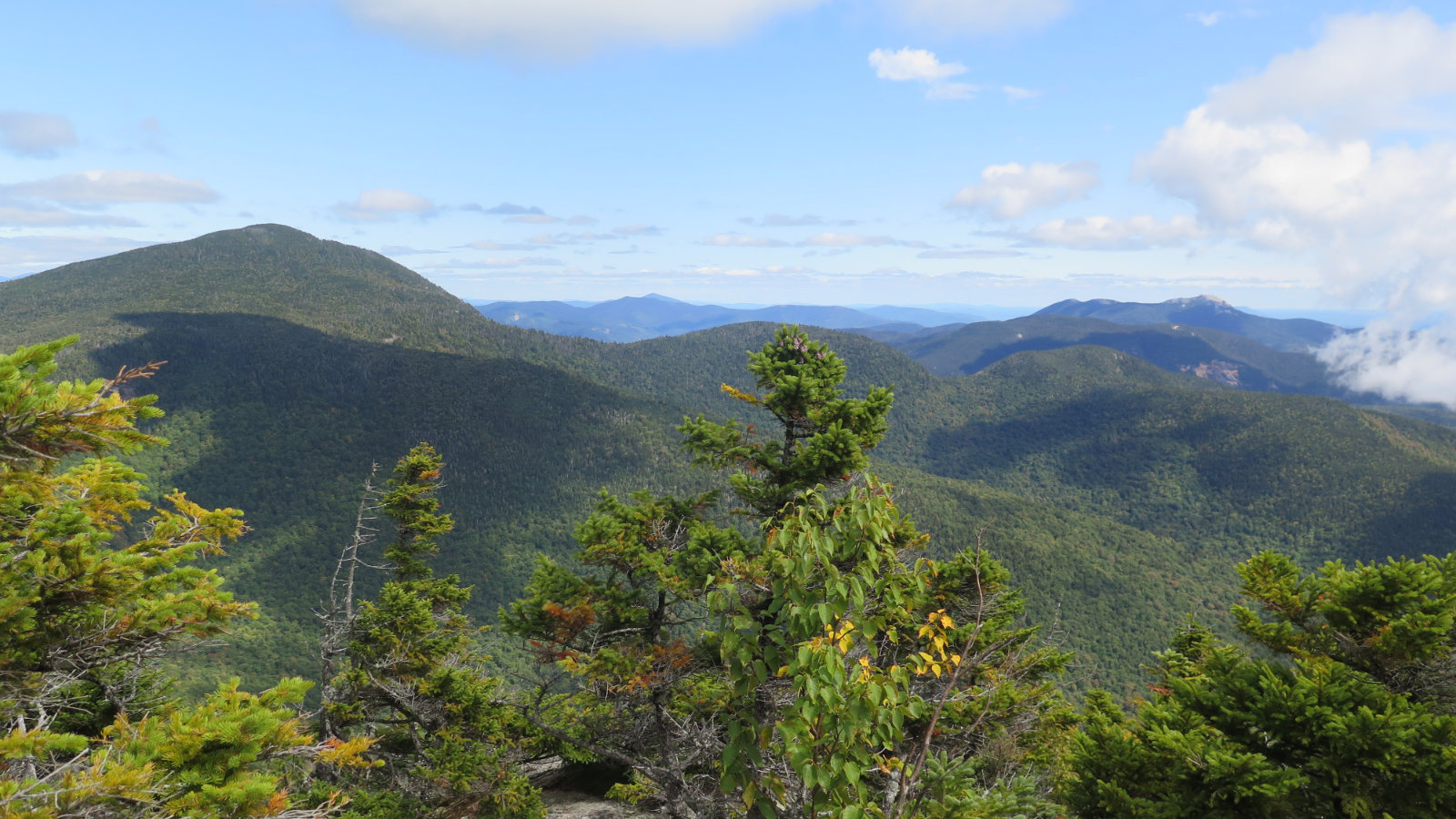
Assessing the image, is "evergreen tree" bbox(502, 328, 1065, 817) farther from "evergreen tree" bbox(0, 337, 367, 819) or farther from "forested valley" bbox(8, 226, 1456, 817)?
"evergreen tree" bbox(0, 337, 367, 819)

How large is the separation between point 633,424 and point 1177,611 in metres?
150

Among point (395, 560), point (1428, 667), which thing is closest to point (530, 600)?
point (395, 560)

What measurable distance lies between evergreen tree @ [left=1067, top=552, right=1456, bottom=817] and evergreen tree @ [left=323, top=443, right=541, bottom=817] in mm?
14729

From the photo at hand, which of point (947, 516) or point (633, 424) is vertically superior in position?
point (633, 424)

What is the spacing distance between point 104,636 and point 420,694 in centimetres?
1396

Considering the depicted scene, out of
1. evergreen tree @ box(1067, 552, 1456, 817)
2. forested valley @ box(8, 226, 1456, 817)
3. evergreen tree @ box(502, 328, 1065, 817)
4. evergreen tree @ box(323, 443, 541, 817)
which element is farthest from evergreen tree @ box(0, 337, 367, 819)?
evergreen tree @ box(1067, 552, 1456, 817)

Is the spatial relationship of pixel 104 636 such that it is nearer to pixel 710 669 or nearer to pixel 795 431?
pixel 710 669

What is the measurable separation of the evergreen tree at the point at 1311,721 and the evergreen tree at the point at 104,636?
32.7 feet

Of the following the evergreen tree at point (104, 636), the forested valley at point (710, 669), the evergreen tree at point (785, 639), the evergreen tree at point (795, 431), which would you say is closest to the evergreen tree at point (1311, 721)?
the forested valley at point (710, 669)

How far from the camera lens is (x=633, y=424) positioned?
7840 inches

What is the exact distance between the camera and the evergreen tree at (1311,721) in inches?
273

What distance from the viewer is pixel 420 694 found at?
19.7 meters

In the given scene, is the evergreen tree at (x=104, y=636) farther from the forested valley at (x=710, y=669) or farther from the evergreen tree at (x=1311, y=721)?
the evergreen tree at (x=1311, y=721)

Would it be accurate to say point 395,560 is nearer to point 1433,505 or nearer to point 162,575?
point 162,575
